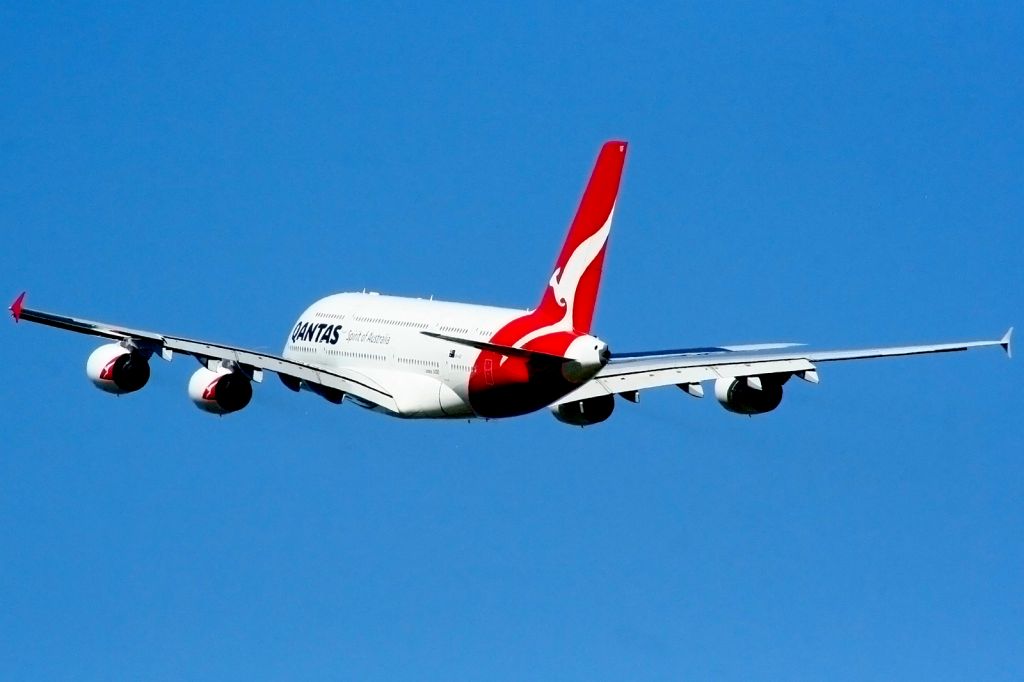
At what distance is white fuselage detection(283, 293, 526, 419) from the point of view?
206 feet

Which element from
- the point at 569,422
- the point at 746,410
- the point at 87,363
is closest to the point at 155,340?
the point at 87,363

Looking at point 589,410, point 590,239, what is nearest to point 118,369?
point 589,410

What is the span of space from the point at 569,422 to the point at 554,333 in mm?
6409

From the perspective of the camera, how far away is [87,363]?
63.5 metres

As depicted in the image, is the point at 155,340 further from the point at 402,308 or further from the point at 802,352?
the point at 802,352

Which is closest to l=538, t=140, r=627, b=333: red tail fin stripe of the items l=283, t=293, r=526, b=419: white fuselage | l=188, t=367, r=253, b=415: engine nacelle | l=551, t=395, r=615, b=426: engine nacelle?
l=283, t=293, r=526, b=419: white fuselage

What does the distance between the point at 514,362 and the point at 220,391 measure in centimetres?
945

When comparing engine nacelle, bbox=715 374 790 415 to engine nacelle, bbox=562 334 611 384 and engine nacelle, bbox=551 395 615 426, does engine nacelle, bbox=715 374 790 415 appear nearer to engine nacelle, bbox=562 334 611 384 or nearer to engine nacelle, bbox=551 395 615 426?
engine nacelle, bbox=551 395 615 426

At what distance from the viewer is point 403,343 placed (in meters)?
66.4

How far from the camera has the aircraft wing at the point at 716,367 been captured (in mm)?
60031

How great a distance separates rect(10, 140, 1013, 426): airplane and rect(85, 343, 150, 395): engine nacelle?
0.14ft

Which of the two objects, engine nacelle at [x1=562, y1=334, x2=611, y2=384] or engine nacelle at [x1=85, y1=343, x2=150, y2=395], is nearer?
engine nacelle at [x1=562, y1=334, x2=611, y2=384]

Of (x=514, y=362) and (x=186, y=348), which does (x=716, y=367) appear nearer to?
(x=514, y=362)

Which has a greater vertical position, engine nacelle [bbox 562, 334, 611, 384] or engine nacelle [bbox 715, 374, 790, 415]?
engine nacelle [bbox 715, 374, 790, 415]
